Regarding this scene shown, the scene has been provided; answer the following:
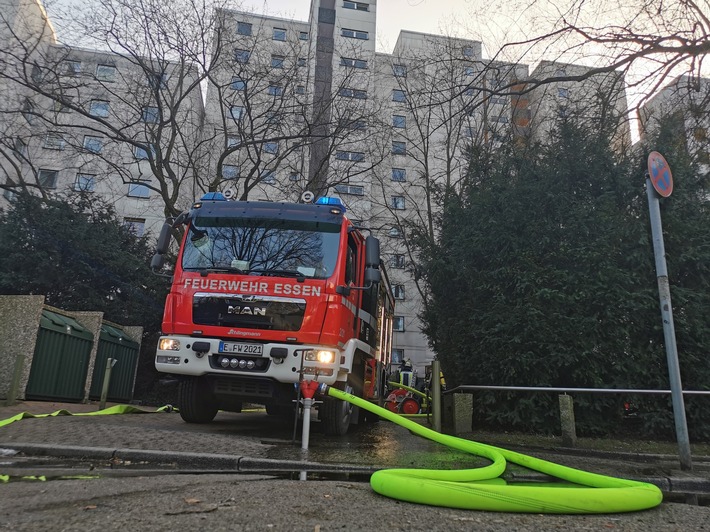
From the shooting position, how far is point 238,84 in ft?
53.6

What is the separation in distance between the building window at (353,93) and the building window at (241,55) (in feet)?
10.3

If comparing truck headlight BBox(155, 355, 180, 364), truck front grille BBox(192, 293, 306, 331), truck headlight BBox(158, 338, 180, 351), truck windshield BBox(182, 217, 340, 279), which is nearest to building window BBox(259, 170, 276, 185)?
truck windshield BBox(182, 217, 340, 279)

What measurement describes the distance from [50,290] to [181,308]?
13.0 metres

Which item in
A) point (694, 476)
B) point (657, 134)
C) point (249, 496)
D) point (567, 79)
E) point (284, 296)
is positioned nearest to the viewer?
point (249, 496)

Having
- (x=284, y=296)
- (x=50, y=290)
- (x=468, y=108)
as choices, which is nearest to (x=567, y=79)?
(x=468, y=108)

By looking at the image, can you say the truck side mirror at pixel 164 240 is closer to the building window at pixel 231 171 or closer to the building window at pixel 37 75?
the building window at pixel 231 171

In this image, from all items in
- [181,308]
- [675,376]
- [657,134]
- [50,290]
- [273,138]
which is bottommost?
[675,376]

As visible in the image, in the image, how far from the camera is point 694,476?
14.8 feet

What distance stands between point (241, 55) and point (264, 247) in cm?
1076

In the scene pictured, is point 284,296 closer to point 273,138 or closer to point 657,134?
point 657,134

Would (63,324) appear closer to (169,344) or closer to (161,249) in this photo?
(161,249)

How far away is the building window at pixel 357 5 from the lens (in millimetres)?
38806

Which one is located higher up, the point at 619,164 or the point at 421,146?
the point at 421,146

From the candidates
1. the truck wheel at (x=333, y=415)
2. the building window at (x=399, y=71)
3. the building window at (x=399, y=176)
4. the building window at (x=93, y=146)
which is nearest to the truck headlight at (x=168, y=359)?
the truck wheel at (x=333, y=415)
